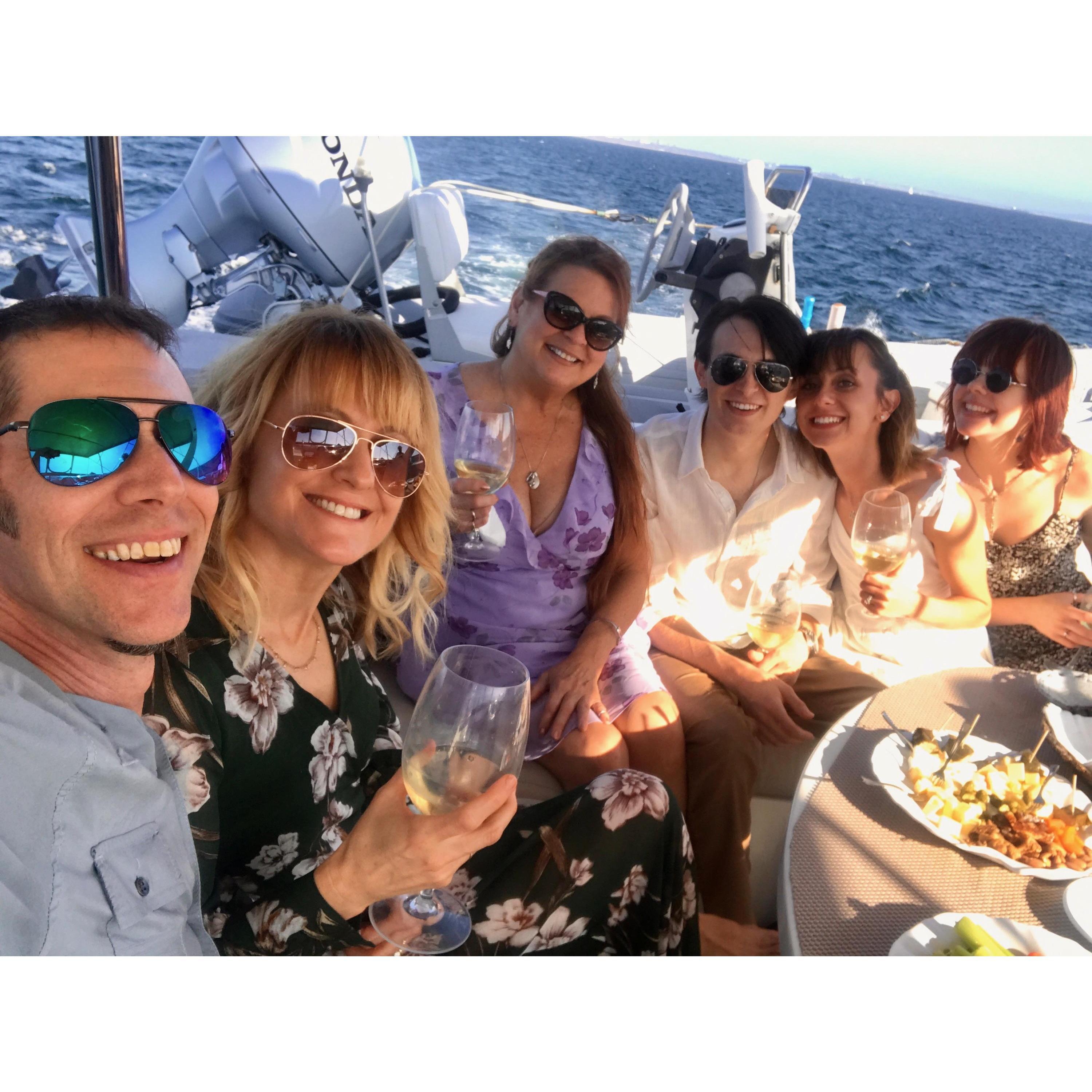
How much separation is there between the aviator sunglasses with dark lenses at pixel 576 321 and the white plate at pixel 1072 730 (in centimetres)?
121

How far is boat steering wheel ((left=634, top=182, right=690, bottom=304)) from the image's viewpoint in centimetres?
447

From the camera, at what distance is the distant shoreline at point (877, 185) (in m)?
1.62

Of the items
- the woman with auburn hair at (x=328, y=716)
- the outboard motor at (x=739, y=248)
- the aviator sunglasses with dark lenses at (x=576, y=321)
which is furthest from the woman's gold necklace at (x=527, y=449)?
the outboard motor at (x=739, y=248)

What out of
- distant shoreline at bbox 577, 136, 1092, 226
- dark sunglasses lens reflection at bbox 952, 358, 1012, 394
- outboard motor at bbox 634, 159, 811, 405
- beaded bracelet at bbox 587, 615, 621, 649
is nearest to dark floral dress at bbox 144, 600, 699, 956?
beaded bracelet at bbox 587, 615, 621, 649

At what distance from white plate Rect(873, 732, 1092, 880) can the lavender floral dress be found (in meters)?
0.74

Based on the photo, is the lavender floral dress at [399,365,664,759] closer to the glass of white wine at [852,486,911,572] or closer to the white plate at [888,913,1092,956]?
the glass of white wine at [852,486,911,572]

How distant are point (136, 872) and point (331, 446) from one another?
67 centimetres

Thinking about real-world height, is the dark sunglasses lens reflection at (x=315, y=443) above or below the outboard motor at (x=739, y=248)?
below

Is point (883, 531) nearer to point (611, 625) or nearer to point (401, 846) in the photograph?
point (611, 625)

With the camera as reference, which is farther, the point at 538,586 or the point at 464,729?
the point at 538,586

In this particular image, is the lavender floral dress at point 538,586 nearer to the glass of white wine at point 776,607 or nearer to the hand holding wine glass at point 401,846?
the glass of white wine at point 776,607

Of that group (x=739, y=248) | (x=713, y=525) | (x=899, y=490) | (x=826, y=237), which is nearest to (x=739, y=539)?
(x=713, y=525)

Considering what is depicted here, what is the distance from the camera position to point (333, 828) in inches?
55.0
